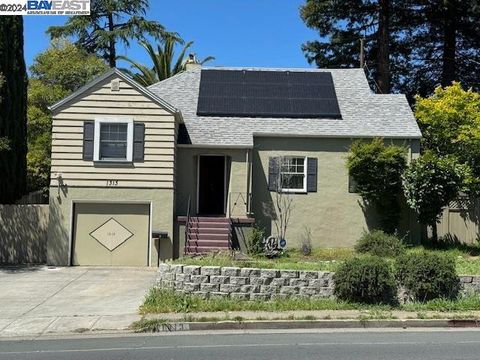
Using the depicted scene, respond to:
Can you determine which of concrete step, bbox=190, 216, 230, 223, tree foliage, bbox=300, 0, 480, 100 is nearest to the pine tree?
tree foliage, bbox=300, 0, 480, 100

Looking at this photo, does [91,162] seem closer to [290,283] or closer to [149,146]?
[149,146]

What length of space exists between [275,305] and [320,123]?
32.0 feet

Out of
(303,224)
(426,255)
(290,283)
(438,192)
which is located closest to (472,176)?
(438,192)

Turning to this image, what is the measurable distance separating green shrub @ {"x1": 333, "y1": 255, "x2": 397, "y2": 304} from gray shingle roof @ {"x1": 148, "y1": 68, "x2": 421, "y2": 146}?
8016 mm

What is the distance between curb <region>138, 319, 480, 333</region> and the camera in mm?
10133

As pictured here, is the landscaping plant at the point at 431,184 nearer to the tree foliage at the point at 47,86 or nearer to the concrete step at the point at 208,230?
the concrete step at the point at 208,230

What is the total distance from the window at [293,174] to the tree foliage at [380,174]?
1.68 metres

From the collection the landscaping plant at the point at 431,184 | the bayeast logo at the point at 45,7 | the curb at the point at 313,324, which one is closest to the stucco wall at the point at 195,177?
the landscaping plant at the point at 431,184

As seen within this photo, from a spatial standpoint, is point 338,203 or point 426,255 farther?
point 338,203

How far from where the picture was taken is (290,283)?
12078 millimetres

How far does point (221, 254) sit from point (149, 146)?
4866 millimetres

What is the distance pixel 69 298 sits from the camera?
12.9 m

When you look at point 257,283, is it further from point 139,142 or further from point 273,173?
point 139,142

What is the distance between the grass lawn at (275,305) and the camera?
1123 cm
